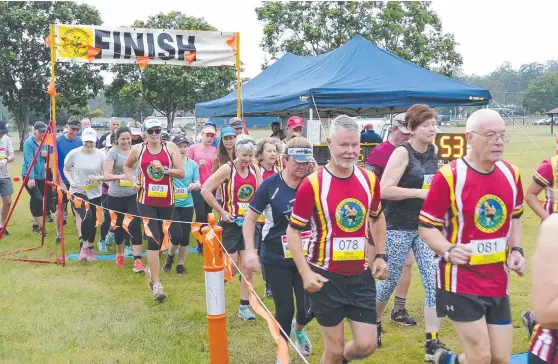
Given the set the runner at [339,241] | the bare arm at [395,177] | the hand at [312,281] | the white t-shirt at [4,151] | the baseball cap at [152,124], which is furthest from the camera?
the white t-shirt at [4,151]

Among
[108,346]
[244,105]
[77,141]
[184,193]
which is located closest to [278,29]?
[244,105]

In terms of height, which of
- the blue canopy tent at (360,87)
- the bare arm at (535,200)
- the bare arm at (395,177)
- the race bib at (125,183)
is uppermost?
the blue canopy tent at (360,87)

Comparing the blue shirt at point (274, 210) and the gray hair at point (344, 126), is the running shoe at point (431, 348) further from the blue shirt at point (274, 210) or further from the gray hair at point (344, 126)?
the gray hair at point (344, 126)

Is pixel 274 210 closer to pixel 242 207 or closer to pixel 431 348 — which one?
pixel 242 207

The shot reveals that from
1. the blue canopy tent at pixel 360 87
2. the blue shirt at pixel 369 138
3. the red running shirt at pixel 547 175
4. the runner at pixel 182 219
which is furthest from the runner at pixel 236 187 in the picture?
the blue shirt at pixel 369 138

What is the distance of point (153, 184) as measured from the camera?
6.64 metres

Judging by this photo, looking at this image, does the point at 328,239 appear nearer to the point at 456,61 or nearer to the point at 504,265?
the point at 504,265

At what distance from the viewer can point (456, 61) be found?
3394cm

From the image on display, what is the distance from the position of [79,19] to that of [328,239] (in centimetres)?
3924

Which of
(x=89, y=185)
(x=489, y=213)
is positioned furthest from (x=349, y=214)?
(x=89, y=185)

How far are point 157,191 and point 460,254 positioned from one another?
4.23 meters

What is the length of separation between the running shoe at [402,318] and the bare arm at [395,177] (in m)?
1.71

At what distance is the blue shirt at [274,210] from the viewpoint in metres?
4.23

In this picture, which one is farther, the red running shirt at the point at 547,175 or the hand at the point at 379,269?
the red running shirt at the point at 547,175
